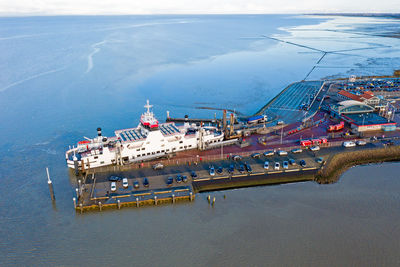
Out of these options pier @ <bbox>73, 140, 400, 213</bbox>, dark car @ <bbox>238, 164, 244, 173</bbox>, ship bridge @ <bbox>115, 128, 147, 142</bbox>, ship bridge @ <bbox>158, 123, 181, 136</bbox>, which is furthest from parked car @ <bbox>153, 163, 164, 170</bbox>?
dark car @ <bbox>238, 164, 244, 173</bbox>

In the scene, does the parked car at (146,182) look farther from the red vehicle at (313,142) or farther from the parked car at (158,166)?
the red vehicle at (313,142)

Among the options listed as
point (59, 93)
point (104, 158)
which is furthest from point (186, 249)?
point (59, 93)

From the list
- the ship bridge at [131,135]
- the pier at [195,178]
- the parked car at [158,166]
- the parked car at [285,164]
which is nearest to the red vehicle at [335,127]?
the pier at [195,178]

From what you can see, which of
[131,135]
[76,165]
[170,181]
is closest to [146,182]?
[170,181]

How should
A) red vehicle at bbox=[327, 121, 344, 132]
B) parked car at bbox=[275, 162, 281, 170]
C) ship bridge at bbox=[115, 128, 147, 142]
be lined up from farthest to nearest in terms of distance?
red vehicle at bbox=[327, 121, 344, 132], ship bridge at bbox=[115, 128, 147, 142], parked car at bbox=[275, 162, 281, 170]

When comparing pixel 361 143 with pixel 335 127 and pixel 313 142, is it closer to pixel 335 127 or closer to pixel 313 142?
pixel 335 127

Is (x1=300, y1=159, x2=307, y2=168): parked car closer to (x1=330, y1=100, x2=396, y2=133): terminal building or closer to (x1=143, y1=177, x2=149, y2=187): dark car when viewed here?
(x1=330, y1=100, x2=396, y2=133): terminal building
